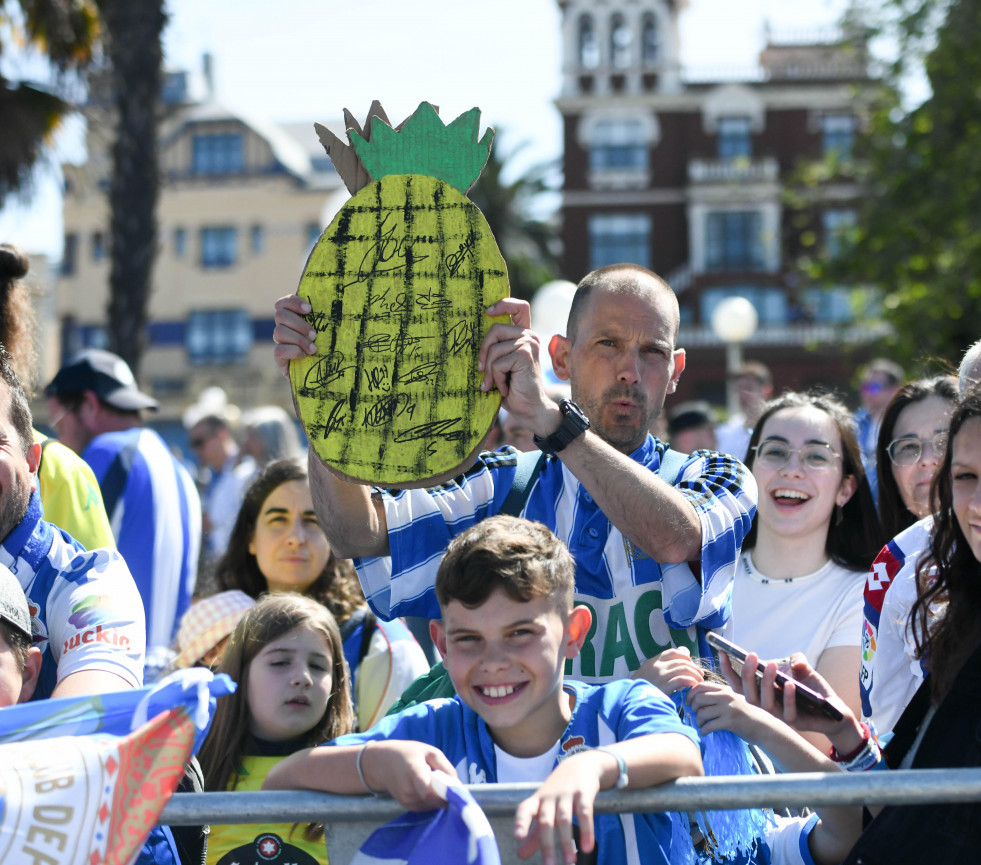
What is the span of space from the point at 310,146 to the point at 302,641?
125ft

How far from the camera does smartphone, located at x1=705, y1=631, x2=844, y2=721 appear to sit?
2137 mm

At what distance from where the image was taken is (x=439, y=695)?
2523mm

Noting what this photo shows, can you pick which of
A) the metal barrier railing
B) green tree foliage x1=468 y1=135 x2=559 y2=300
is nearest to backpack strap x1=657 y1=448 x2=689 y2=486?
the metal barrier railing

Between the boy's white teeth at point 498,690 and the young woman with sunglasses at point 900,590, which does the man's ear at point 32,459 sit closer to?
the boy's white teeth at point 498,690

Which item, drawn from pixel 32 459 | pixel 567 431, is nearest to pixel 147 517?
pixel 32 459

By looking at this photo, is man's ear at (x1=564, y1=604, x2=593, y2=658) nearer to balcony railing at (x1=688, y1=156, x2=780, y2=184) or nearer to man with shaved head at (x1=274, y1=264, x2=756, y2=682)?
man with shaved head at (x1=274, y1=264, x2=756, y2=682)

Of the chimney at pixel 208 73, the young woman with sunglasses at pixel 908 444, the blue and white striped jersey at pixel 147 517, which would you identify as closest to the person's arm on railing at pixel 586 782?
the young woman with sunglasses at pixel 908 444

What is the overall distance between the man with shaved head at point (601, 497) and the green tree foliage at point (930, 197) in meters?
13.3

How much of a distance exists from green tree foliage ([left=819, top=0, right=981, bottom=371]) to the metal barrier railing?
13955mm

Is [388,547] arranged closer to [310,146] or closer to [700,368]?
[700,368]

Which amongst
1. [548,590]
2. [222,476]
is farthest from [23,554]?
[222,476]

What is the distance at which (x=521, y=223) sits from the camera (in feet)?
110

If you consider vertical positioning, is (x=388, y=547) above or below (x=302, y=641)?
above
